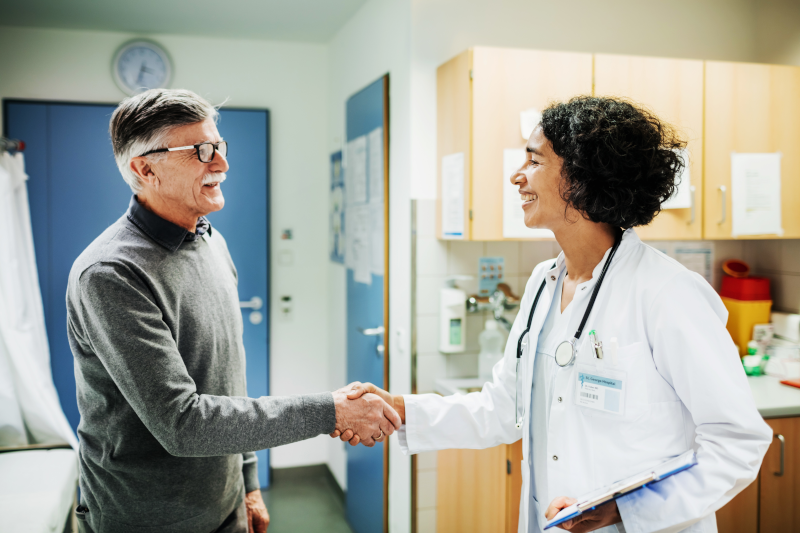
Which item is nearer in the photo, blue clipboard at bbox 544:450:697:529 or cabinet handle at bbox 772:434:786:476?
blue clipboard at bbox 544:450:697:529

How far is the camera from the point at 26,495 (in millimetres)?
2217

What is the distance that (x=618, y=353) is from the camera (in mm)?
1205

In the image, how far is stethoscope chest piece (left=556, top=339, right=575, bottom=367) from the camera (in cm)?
127

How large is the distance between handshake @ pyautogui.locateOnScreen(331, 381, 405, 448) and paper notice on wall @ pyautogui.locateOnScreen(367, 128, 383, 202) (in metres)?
1.40

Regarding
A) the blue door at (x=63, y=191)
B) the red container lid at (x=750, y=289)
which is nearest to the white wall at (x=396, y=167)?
the blue door at (x=63, y=191)

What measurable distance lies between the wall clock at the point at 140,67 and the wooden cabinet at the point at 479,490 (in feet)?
9.05

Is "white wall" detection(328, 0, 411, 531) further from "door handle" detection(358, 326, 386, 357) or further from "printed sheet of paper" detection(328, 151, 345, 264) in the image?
"printed sheet of paper" detection(328, 151, 345, 264)

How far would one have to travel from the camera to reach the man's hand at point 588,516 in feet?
3.75

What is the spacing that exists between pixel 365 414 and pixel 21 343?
2.08 metres

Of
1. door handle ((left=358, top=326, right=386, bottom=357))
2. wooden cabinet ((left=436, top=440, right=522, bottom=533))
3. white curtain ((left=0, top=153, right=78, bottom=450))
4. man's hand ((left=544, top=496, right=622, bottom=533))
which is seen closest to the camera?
man's hand ((left=544, top=496, right=622, bottom=533))

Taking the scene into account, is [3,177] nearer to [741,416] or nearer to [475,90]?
[475,90]

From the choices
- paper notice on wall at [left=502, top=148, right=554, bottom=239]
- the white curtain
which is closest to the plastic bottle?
paper notice on wall at [left=502, top=148, right=554, bottom=239]

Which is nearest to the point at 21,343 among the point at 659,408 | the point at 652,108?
the point at 659,408

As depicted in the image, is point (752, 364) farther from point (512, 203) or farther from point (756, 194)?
point (512, 203)
